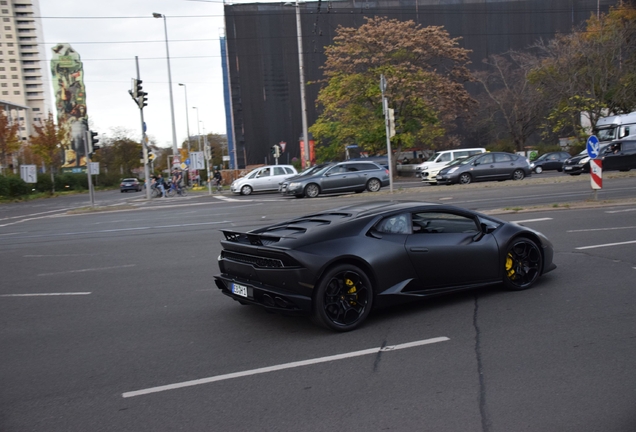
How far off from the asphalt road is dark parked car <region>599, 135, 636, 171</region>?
897 inches

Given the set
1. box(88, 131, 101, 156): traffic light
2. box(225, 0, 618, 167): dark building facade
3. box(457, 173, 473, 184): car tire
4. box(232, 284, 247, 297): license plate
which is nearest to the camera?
box(232, 284, 247, 297): license plate

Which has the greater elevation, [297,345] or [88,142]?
[88,142]

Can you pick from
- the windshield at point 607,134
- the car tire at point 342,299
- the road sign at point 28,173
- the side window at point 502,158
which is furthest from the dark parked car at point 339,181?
the road sign at point 28,173

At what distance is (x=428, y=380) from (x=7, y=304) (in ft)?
20.7

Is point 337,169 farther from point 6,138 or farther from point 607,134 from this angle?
point 6,138

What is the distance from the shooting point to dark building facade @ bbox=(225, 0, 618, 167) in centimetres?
6756

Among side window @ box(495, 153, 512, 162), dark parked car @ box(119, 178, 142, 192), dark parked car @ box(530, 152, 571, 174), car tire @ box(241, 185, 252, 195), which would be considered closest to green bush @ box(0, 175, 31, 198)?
dark parked car @ box(119, 178, 142, 192)

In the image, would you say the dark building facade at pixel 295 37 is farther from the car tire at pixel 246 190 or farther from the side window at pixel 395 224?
the side window at pixel 395 224

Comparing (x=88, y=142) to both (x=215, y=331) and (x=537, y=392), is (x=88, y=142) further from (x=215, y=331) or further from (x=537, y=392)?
(x=537, y=392)

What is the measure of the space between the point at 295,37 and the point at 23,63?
380ft

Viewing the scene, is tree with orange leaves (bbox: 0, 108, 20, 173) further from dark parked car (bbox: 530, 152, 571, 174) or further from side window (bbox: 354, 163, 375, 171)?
dark parked car (bbox: 530, 152, 571, 174)

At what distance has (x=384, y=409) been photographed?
172 inches

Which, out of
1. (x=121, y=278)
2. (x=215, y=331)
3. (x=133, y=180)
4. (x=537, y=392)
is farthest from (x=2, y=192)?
(x=537, y=392)

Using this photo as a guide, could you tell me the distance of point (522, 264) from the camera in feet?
25.1
